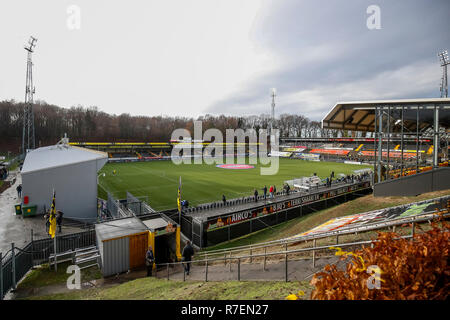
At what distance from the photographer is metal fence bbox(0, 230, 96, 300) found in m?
8.30

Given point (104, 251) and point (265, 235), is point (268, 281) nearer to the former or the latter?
point (104, 251)

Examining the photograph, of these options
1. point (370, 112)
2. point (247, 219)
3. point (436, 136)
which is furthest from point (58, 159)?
point (436, 136)

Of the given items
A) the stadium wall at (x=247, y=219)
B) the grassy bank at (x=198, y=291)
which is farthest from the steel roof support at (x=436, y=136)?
the grassy bank at (x=198, y=291)

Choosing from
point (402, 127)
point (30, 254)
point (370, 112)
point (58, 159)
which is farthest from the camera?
point (58, 159)

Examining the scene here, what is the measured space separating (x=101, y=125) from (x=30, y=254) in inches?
3878

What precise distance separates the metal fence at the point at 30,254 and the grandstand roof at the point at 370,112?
1674cm

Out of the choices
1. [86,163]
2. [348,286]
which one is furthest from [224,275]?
[86,163]

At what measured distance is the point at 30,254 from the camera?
10.1 metres

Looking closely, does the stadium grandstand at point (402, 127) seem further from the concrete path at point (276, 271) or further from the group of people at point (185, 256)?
the group of people at point (185, 256)

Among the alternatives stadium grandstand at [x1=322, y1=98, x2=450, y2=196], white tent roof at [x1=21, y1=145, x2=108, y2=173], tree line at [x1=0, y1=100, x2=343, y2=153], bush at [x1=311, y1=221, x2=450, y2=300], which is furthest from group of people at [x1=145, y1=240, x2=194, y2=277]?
tree line at [x1=0, y1=100, x2=343, y2=153]

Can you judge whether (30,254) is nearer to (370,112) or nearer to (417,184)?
(417,184)

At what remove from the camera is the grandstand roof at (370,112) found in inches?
541

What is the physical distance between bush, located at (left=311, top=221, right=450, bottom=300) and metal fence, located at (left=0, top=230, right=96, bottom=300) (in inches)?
375

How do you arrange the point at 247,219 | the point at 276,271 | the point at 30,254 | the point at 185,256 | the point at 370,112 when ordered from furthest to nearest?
the point at 370,112 → the point at 247,219 → the point at 30,254 → the point at 185,256 → the point at 276,271
